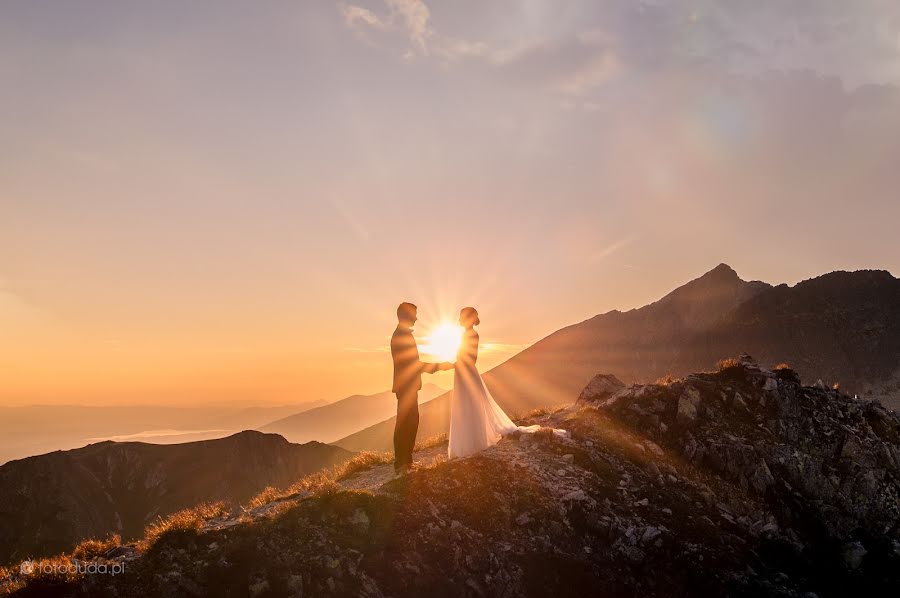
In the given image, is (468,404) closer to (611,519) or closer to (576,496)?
(576,496)

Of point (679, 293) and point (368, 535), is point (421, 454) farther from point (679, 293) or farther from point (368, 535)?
point (679, 293)

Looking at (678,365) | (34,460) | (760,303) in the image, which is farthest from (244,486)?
(760,303)

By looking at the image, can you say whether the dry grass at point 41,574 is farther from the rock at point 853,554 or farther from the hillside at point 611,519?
the rock at point 853,554

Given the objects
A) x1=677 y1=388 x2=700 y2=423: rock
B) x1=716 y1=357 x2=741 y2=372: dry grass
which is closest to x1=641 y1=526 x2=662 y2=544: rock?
x1=677 y1=388 x2=700 y2=423: rock

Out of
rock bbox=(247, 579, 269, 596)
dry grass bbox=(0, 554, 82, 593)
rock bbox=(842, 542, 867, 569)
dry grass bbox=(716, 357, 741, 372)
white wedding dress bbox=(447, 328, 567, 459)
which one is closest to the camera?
dry grass bbox=(0, 554, 82, 593)

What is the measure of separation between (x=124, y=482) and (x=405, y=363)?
2195 inches

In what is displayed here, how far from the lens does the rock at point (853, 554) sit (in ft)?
41.5

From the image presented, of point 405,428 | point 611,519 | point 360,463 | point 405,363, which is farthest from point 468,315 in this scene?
point 360,463

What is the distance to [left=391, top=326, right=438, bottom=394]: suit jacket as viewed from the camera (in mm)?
13211

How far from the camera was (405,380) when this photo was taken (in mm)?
13219

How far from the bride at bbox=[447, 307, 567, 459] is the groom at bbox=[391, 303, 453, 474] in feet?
3.90

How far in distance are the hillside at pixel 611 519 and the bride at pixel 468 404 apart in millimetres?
590

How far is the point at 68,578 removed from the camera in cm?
775

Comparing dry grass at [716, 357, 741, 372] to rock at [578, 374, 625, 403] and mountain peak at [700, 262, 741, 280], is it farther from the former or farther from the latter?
mountain peak at [700, 262, 741, 280]
